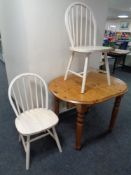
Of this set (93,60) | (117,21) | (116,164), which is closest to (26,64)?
(93,60)

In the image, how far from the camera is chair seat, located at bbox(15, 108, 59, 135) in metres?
1.28

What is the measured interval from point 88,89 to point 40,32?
82 centimetres

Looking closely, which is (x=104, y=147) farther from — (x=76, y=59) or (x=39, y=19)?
(x=39, y=19)

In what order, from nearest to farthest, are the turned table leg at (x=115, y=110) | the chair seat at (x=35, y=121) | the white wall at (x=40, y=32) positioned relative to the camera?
the chair seat at (x=35, y=121) < the white wall at (x=40, y=32) < the turned table leg at (x=115, y=110)

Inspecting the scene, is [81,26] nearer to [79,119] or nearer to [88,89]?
[88,89]

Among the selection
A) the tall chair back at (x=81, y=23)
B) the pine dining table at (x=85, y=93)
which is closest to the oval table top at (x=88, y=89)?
the pine dining table at (x=85, y=93)

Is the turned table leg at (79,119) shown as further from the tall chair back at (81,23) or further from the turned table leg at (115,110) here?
the tall chair back at (81,23)

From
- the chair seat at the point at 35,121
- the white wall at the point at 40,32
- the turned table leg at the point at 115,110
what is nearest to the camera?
the chair seat at the point at 35,121

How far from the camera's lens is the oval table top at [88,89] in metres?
1.34

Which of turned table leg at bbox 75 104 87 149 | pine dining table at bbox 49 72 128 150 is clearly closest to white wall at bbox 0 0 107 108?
pine dining table at bbox 49 72 128 150

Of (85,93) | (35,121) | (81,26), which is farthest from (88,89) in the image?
(81,26)

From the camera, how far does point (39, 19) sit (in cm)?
154

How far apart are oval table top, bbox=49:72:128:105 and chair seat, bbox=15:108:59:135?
237 millimetres

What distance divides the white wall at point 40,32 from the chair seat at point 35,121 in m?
A: 0.52
